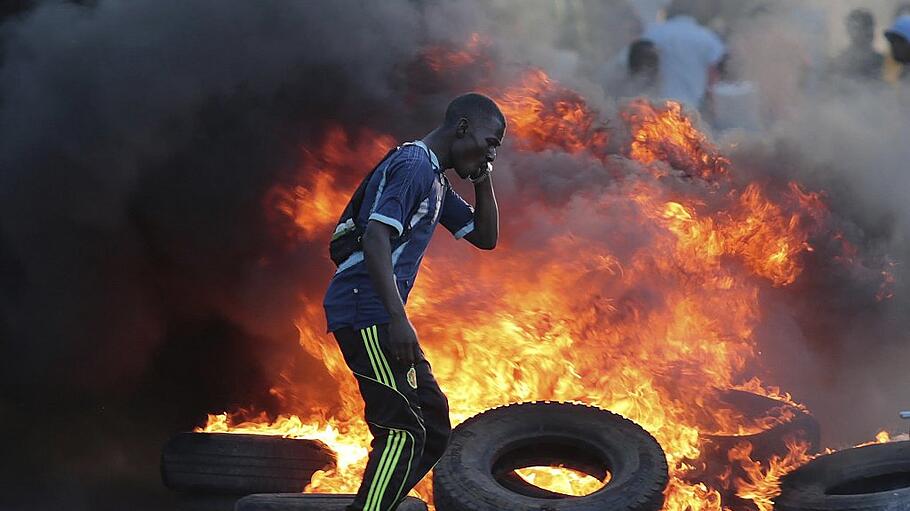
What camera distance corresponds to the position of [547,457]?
573 centimetres

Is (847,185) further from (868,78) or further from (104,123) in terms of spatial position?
(104,123)

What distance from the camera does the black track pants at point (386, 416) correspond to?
356cm

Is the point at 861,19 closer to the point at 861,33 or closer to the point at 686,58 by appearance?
the point at 861,33

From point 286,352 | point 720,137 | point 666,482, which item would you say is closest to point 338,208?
point 286,352

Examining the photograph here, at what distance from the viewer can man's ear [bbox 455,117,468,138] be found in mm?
3809

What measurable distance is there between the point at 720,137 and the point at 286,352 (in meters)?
5.84

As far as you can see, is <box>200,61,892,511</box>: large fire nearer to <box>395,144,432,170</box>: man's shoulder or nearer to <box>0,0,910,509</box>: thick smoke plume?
<box>0,0,910,509</box>: thick smoke plume

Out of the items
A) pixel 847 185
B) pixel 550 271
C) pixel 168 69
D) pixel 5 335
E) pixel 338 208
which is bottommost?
pixel 5 335

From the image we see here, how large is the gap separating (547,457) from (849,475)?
188 centimetres

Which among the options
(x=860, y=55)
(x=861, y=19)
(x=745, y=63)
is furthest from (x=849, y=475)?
(x=861, y=19)

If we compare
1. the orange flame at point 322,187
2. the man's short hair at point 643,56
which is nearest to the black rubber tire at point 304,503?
the orange flame at point 322,187

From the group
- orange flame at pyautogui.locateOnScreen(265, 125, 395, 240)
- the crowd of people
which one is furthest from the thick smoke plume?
the crowd of people

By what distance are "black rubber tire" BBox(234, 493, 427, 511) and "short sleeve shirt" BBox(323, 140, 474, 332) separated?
1.13 m

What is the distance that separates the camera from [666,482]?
5.12 m
